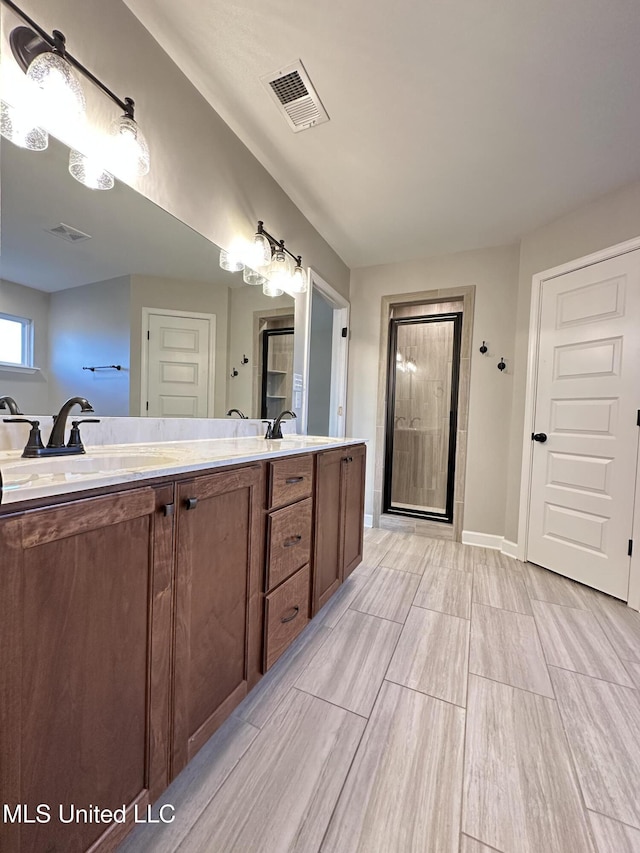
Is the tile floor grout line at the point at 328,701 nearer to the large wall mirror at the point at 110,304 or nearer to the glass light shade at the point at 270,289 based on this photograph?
the large wall mirror at the point at 110,304

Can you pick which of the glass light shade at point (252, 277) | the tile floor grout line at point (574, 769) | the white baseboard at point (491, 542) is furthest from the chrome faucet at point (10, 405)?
the white baseboard at point (491, 542)

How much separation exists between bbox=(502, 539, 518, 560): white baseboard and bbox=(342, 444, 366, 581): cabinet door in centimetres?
138

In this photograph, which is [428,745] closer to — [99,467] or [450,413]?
[99,467]

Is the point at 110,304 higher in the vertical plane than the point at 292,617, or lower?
higher

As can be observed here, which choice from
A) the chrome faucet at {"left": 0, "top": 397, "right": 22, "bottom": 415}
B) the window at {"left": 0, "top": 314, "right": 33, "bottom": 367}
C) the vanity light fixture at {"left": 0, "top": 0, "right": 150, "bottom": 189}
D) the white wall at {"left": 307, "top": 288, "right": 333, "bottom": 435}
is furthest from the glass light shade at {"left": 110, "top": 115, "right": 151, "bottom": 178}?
the white wall at {"left": 307, "top": 288, "right": 333, "bottom": 435}

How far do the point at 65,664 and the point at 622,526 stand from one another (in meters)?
2.73

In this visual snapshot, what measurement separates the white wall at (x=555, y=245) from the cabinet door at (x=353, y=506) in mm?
1403

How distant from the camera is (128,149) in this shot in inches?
45.5

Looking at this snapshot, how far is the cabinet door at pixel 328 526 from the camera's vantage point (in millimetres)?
1554

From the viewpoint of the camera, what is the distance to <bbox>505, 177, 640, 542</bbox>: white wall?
81.9 inches

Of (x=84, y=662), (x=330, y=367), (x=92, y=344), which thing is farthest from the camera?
(x=330, y=367)

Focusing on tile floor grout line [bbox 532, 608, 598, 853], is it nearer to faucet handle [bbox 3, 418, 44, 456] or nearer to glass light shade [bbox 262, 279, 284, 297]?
faucet handle [bbox 3, 418, 44, 456]

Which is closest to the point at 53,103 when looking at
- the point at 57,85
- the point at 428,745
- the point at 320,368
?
the point at 57,85

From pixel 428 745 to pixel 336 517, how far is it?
2.99ft
